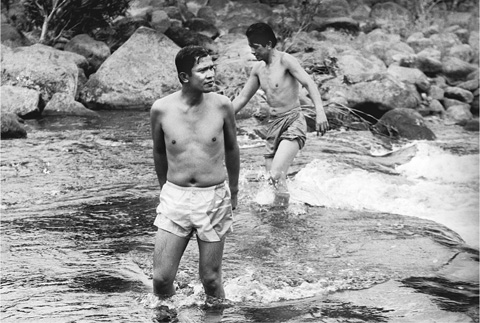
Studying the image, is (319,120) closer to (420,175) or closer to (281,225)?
(281,225)

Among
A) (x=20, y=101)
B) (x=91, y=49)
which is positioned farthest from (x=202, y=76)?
(x=91, y=49)

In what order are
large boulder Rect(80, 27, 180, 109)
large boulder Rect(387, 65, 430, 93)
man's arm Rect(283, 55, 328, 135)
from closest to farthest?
man's arm Rect(283, 55, 328, 135) < large boulder Rect(80, 27, 180, 109) < large boulder Rect(387, 65, 430, 93)

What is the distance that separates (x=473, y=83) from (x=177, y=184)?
1771cm

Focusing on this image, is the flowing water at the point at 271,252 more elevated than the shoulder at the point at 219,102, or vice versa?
the shoulder at the point at 219,102

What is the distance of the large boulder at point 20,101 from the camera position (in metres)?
15.3

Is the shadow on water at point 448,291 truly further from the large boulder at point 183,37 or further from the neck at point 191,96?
the large boulder at point 183,37

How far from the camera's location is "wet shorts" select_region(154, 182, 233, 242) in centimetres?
465

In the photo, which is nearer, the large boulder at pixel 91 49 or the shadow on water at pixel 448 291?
the shadow on water at pixel 448 291

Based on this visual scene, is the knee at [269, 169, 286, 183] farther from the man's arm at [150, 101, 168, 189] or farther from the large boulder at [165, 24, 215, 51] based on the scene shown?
the large boulder at [165, 24, 215, 51]

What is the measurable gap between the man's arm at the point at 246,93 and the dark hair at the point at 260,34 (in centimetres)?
43

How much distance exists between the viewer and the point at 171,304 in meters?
4.90

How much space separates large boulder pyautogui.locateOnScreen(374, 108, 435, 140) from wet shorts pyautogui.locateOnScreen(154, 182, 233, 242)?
1068cm

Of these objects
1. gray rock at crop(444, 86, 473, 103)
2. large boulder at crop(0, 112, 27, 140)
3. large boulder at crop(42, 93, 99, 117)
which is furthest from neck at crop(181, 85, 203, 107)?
gray rock at crop(444, 86, 473, 103)

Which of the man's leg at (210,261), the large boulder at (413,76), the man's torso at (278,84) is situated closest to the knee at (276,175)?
the man's torso at (278,84)
